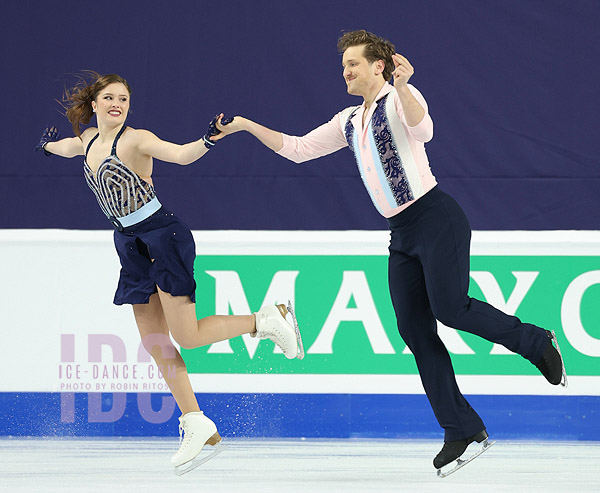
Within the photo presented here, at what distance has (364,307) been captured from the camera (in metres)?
4.43

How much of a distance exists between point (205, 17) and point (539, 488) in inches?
113

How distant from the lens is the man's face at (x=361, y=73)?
3.21m

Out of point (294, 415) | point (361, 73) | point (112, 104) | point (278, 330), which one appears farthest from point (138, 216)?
point (294, 415)

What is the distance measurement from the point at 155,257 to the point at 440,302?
1081mm

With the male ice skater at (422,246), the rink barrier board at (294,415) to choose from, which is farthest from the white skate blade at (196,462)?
the rink barrier board at (294,415)

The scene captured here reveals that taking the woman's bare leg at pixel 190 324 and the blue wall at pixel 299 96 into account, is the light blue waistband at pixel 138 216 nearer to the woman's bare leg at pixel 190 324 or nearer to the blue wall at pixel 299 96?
the woman's bare leg at pixel 190 324

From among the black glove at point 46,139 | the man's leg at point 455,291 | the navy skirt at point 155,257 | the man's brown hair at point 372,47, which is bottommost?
the man's leg at point 455,291

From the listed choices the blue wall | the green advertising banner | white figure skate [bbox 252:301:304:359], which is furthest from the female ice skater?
the blue wall

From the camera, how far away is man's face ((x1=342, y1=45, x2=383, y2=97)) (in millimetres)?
3211

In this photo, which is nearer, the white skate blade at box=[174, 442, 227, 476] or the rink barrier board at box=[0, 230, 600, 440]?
the white skate blade at box=[174, 442, 227, 476]

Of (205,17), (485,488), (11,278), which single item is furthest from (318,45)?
(485,488)

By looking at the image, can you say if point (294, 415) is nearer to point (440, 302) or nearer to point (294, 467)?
point (294, 467)

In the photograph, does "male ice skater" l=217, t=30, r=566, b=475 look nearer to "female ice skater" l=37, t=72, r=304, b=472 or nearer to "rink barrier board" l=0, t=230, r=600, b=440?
"female ice skater" l=37, t=72, r=304, b=472

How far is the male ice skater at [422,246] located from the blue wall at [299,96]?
49.2 inches
